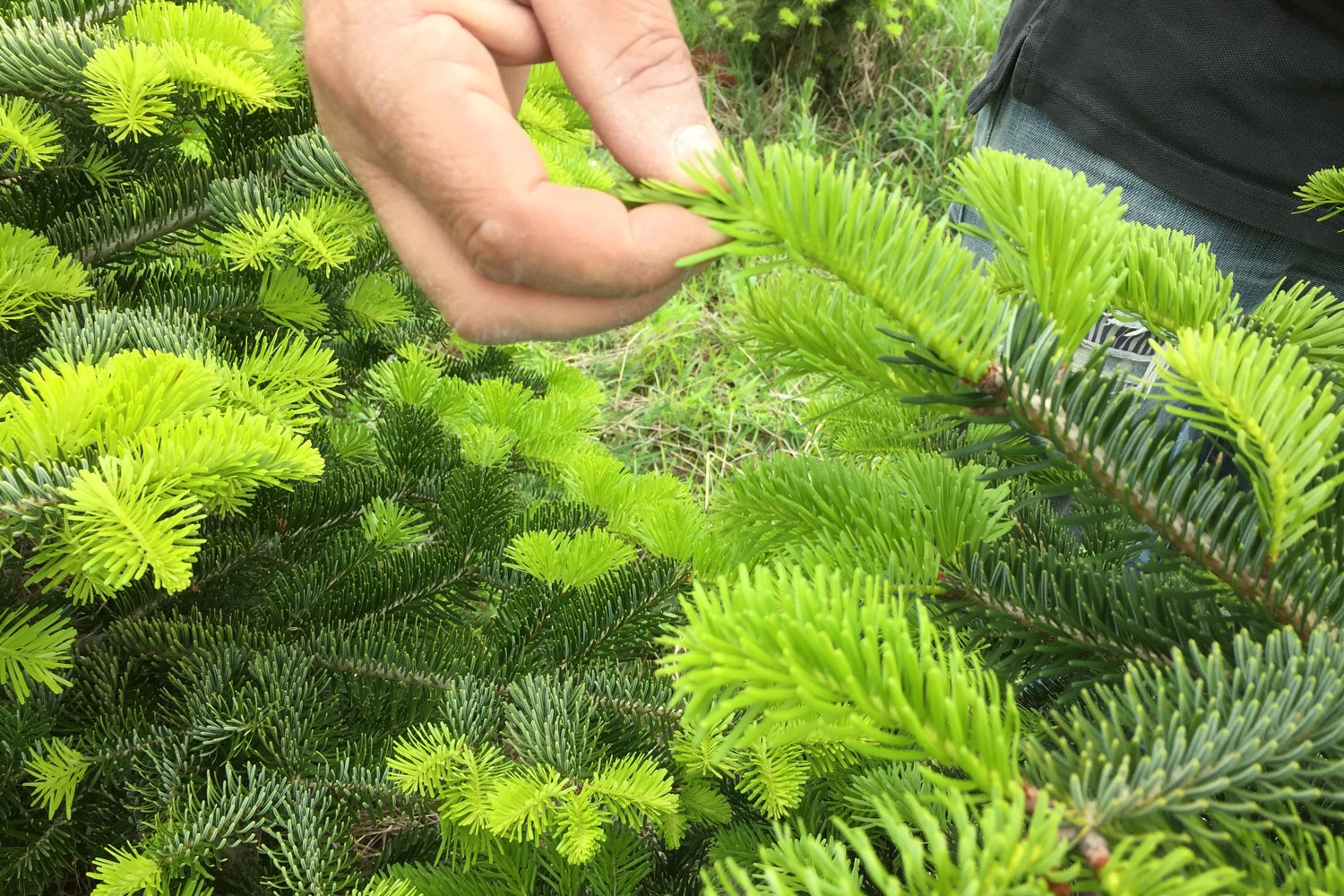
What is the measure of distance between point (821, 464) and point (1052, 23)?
3.57ft

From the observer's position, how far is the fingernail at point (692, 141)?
503 mm

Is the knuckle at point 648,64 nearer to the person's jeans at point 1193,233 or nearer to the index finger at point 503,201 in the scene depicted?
the index finger at point 503,201

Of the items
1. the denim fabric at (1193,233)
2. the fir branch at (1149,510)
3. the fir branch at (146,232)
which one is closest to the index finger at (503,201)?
the fir branch at (1149,510)

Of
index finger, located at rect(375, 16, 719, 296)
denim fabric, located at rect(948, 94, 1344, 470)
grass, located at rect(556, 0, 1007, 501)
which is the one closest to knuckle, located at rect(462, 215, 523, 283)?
index finger, located at rect(375, 16, 719, 296)

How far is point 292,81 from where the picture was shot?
925 mm

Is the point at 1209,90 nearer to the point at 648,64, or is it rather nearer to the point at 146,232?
the point at 648,64

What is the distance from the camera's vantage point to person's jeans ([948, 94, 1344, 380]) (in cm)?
133

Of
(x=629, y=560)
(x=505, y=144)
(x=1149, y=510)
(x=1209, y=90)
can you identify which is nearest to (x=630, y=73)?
(x=505, y=144)

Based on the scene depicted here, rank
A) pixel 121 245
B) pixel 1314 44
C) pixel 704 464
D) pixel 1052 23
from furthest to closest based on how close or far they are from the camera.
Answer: pixel 704 464, pixel 1052 23, pixel 1314 44, pixel 121 245

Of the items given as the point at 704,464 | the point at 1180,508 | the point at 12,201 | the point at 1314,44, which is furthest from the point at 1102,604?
the point at 704,464

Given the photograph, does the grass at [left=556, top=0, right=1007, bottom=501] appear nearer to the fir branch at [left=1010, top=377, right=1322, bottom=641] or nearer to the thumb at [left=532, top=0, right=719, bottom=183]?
the thumb at [left=532, top=0, right=719, bottom=183]

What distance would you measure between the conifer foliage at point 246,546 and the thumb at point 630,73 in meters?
0.29

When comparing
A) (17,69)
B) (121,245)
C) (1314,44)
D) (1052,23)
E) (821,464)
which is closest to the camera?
(821,464)

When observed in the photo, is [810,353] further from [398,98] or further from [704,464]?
[704,464]
